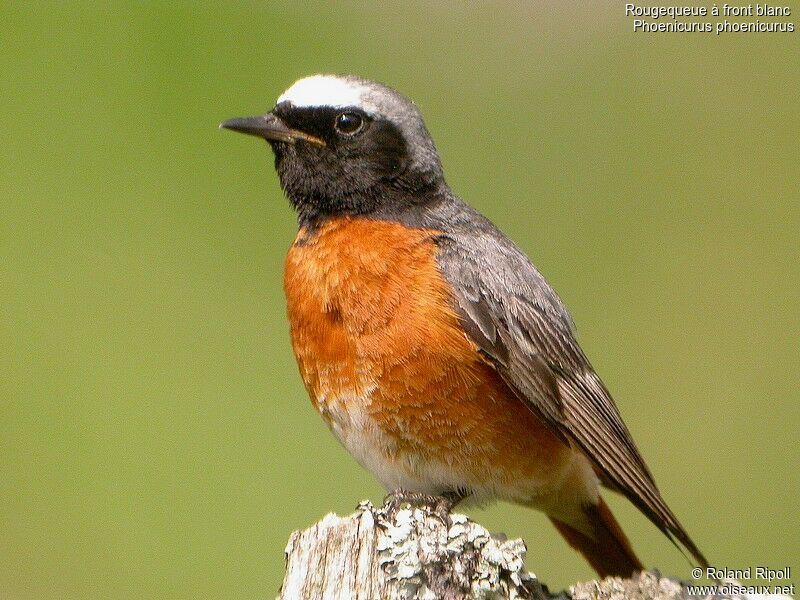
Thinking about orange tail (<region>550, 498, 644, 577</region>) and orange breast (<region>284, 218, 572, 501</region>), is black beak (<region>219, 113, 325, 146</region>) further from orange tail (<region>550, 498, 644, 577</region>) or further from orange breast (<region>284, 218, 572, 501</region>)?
orange tail (<region>550, 498, 644, 577</region>)

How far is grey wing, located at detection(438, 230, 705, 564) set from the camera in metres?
6.39

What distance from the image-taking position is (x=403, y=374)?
609 centimetres

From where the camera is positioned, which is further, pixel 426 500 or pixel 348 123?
pixel 348 123

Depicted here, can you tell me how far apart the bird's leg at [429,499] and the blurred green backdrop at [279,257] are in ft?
6.31

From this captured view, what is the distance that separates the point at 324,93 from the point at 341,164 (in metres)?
0.38

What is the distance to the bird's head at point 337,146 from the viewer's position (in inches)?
265

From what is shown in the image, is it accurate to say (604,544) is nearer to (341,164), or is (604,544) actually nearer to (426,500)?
(426,500)

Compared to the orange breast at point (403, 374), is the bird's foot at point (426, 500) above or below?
below

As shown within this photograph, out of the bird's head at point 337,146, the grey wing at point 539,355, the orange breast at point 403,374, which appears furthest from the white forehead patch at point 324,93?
the grey wing at point 539,355

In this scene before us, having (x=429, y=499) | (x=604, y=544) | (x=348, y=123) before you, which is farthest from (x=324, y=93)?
(x=604, y=544)

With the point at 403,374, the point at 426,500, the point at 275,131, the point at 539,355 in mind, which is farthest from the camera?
the point at 275,131

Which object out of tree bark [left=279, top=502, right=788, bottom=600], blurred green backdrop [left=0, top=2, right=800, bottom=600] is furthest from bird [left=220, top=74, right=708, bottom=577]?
blurred green backdrop [left=0, top=2, right=800, bottom=600]

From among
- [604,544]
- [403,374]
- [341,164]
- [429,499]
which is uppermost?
[341,164]

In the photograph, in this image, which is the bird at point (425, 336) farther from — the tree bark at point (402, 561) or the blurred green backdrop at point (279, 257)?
the blurred green backdrop at point (279, 257)
